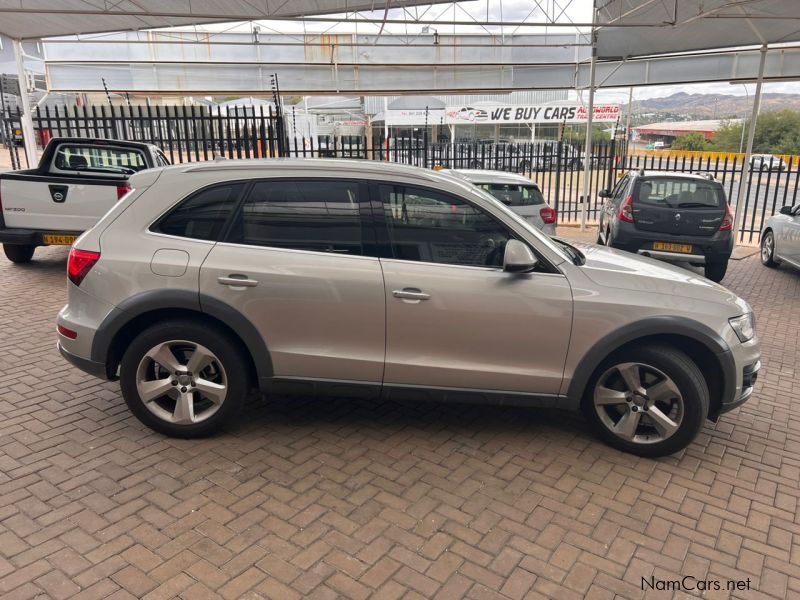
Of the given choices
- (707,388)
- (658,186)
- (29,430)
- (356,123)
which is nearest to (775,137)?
(356,123)

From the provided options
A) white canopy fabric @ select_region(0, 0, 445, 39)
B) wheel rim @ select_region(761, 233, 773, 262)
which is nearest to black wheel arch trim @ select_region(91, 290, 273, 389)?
white canopy fabric @ select_region(0, 0, 445, 39)

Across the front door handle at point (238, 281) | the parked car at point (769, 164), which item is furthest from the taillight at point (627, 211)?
the front door handle at point (238, 281)

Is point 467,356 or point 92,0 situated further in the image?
point 92,0

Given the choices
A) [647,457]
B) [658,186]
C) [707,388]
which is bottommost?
[647,457]

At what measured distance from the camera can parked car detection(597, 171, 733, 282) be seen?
8.58 m

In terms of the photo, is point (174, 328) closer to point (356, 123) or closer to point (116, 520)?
point (116, 520)

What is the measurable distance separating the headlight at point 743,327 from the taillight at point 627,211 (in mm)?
5137

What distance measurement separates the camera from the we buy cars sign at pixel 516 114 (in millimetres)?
32094

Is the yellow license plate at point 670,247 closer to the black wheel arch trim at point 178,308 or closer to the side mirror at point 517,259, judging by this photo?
the side mirror at point 517,259

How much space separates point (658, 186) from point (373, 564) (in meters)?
7.76

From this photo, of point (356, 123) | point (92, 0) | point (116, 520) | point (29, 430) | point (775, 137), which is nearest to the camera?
point (116, 520)

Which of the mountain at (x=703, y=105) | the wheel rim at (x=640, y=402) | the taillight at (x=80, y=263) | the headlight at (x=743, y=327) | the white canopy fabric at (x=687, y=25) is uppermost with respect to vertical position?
the mountain at (x=703, y=105)

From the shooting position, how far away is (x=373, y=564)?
2838mm

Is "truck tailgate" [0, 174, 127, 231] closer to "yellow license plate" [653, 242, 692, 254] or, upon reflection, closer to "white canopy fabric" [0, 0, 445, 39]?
"white canopy fabric" [0, 0, 445, 39]
